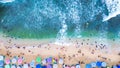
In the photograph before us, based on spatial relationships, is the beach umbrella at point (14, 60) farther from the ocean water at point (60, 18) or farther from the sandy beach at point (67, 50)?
the ocean water at point (60, 18)

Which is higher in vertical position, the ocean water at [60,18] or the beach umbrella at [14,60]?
the ocean water at [60,18]

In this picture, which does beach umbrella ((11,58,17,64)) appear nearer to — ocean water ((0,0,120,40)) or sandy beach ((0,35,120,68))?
sandy beach ((0,35,120,68))

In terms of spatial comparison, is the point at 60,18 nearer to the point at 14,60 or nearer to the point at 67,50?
the point at 67,50

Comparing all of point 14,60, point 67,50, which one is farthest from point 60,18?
point 14,60

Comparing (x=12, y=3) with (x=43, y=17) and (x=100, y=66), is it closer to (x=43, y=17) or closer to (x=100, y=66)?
(x=43, y=17)

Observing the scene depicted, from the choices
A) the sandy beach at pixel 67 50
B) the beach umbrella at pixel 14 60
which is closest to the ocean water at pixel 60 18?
the sandy beach at pixel 67 50

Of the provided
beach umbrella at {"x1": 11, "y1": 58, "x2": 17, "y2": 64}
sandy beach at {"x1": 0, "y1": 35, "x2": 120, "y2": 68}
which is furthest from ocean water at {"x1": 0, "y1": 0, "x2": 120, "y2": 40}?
beach umbrella at {"x1": 11, "y1": 58, "x2": 17, "y2": 64}
